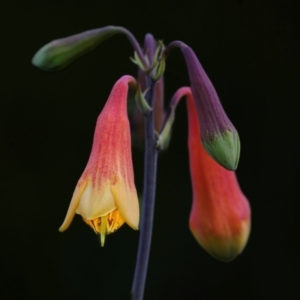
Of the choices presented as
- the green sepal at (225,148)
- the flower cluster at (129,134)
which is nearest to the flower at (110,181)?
the flower cluster at (129,134)

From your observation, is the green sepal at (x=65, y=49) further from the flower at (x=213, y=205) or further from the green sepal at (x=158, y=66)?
the flower at (x=213, y=205)

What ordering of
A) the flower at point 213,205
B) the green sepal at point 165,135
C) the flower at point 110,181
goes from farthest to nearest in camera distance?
1. the flower at point 213,205
2. the green sepal at point 165,135
3. the flower at point 110,181

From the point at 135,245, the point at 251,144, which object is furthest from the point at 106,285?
the point at 251,144

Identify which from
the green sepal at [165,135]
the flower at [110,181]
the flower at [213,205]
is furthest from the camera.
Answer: the flower at [213,205]

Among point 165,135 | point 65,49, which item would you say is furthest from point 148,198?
point 65,49

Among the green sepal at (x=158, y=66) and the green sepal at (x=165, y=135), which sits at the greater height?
the green sepal at (x=158, y=66)

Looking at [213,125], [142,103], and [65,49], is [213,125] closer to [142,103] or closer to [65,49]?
[142,103]

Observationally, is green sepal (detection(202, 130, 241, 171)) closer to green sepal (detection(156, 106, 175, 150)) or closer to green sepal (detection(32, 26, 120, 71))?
green sepal (detection(156, 106, 175, 150))
